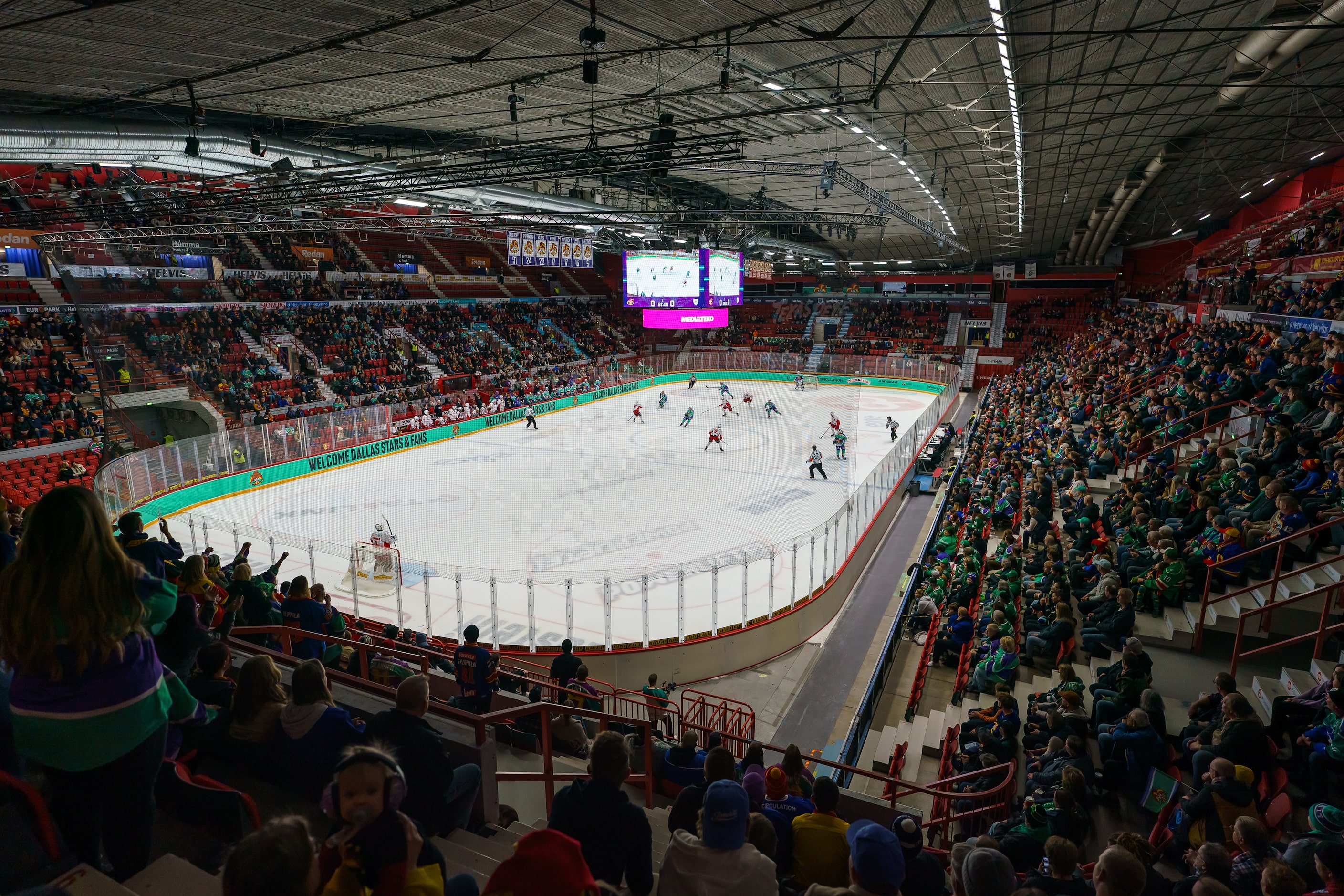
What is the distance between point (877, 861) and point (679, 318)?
2542 cm

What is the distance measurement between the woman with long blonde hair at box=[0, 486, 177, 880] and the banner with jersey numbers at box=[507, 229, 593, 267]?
72.3ft

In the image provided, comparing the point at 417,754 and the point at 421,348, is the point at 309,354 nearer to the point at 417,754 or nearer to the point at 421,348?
the point at 421,348

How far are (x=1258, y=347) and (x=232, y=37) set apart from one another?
60.6 feet

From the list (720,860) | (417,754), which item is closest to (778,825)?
(720,860)

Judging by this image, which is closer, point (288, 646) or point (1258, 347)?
point (288, 646)

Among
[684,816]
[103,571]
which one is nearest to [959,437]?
[684,816]

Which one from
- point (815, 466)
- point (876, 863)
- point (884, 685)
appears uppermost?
point (876, 863)

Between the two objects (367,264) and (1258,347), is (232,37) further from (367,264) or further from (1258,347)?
(367,264)

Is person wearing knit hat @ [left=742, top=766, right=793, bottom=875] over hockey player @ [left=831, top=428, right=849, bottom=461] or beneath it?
over

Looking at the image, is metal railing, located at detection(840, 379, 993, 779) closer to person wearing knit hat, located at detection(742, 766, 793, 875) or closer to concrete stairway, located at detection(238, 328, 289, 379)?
person wearing knit hat, located at detection(742, 766, 793, 875)

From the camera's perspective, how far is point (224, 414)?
23.5 metres

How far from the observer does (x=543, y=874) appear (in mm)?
2025

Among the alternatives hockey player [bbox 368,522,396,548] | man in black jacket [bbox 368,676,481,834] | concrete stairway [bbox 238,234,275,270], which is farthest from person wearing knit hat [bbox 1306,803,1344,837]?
concrete stairway [bbox 238,234,275,270]

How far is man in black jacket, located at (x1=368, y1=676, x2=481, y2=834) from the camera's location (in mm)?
2980
